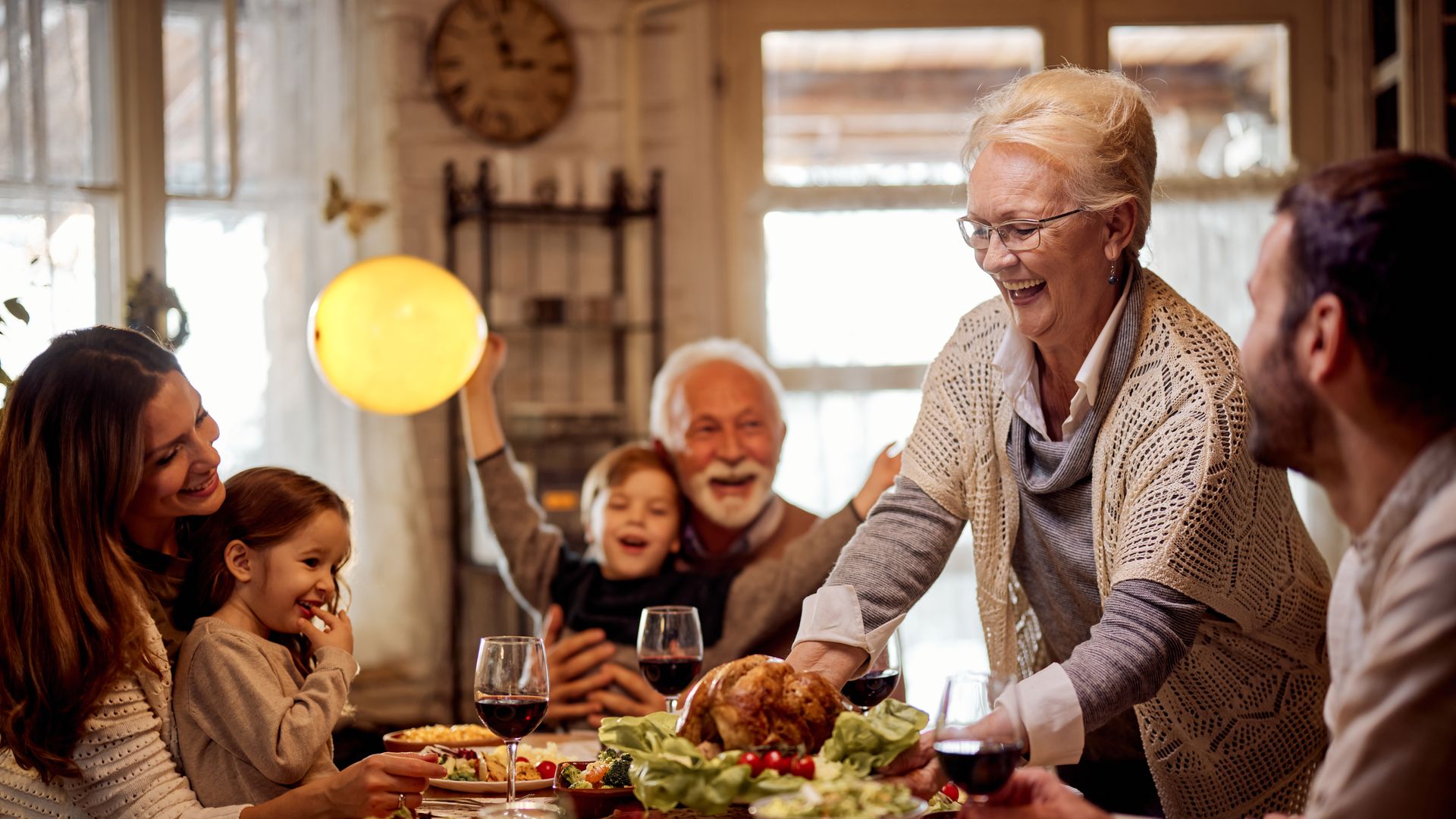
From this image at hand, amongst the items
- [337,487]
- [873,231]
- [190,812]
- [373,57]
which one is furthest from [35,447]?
[873,231]

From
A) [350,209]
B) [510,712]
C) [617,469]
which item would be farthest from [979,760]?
[350,209]

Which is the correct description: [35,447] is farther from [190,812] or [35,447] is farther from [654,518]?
[654,518]

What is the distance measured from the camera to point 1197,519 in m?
1.56

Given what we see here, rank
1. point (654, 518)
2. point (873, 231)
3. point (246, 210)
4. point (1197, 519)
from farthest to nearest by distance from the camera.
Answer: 1. point (873, 231)
2. point (246, 210)
3. point (654, 518)
4. point (1197, 519)

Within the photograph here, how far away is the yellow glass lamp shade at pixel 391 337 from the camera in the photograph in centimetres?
258

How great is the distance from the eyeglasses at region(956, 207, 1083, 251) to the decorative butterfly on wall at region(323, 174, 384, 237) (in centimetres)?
273

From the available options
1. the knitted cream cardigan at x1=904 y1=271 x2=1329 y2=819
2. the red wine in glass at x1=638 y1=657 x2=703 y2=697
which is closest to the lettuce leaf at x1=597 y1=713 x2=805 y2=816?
the red wine in glass at x1=638 y1=657 x2=703 y2=697

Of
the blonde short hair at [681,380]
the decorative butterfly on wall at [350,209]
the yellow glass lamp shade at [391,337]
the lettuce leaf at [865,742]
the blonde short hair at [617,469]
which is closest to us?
the lettuce leaf at [865,742]

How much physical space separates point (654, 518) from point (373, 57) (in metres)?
2.35

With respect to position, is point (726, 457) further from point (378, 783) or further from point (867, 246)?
point (867, 246)

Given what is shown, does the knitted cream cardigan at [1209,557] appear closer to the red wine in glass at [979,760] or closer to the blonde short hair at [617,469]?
the red wine in glass at [979,760]

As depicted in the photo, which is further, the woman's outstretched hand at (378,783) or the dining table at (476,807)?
the woman's outstretched hand at (378,783)

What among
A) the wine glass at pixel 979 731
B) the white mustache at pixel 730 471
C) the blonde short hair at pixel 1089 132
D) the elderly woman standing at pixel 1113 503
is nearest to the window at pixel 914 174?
the white mustache at pixel 730 471

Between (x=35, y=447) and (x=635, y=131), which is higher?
(x=635, y=131)
